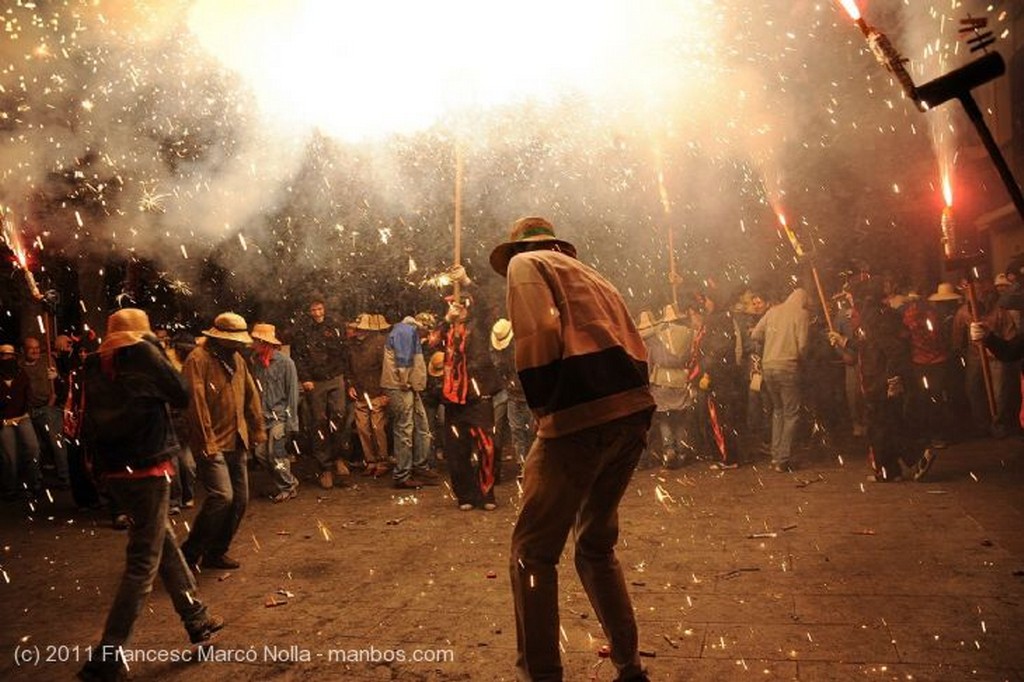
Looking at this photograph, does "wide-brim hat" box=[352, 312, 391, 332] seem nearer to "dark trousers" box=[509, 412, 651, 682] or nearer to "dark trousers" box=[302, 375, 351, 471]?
"dark trousers" box=[302, 375, 351, 471]

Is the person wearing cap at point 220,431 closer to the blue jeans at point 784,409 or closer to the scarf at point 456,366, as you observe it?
the scarf at point 456,366

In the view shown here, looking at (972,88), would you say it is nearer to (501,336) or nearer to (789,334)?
(789,334)

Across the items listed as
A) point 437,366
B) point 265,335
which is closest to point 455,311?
point 437,366

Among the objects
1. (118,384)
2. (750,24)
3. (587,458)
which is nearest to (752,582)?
(587,458)

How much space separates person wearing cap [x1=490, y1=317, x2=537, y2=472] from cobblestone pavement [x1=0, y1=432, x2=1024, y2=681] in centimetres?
174

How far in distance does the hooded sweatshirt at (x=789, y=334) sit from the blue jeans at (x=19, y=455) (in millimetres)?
9182

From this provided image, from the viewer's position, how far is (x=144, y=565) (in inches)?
146

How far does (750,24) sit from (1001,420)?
23.4ft

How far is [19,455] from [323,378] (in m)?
3.90

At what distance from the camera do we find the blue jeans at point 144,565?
11.9 ft

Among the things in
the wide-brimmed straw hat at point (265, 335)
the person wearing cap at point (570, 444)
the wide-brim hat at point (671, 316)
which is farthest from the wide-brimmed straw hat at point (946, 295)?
the wide-brimmed straw hat at point (265, 335)

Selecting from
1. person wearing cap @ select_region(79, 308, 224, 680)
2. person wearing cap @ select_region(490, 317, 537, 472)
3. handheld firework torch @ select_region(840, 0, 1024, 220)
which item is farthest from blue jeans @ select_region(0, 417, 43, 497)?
handheld firework torch @ select_region(840, 0, 1024, 220)

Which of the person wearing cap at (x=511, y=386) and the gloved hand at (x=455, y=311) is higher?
the gloved hand at (x=455, y=311)

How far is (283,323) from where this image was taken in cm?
1187
